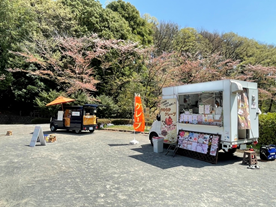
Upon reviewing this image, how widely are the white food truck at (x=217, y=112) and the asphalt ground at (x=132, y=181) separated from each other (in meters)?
0.99

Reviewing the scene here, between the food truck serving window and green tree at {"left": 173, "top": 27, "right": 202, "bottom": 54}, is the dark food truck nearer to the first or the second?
the food truck serving window

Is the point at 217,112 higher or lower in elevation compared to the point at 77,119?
higher

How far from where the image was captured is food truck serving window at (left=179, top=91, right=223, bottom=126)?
21.4ft

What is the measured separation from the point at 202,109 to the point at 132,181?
3815mm

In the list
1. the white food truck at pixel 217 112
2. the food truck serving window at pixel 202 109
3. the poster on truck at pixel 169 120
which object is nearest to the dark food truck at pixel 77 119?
the poster on truck at pixel 169 120

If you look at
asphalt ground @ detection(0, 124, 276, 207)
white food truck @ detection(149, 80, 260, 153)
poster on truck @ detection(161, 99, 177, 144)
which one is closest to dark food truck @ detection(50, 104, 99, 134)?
asphalt ground @ detection(0, 124, 276, 207)

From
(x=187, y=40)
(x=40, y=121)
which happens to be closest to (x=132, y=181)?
(x=40, y=121)

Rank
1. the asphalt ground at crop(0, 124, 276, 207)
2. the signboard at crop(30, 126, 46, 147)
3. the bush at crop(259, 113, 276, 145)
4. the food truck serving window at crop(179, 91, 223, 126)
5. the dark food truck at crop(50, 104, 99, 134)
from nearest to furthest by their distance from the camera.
Answer: the asphalt ground at crop(0, 124, 276, 207) < the food truck serving window at crop(179, 91, 223, 126) < the bush at crop(259, 113, 276, 145) < the signboard at crop(30, 126, 46, 147) < the dark food truck at crop(50, 104, 99, 134)

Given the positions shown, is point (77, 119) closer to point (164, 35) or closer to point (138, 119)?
point (138, 119)

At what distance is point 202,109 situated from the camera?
23.0 feet

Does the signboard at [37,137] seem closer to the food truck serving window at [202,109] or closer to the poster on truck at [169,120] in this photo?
the poster on truck at [169,120]

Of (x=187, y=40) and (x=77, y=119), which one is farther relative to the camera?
(x=187, y=40)

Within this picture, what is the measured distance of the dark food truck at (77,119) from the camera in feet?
42.8

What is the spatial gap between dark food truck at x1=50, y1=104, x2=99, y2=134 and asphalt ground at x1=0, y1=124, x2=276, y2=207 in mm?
5997
